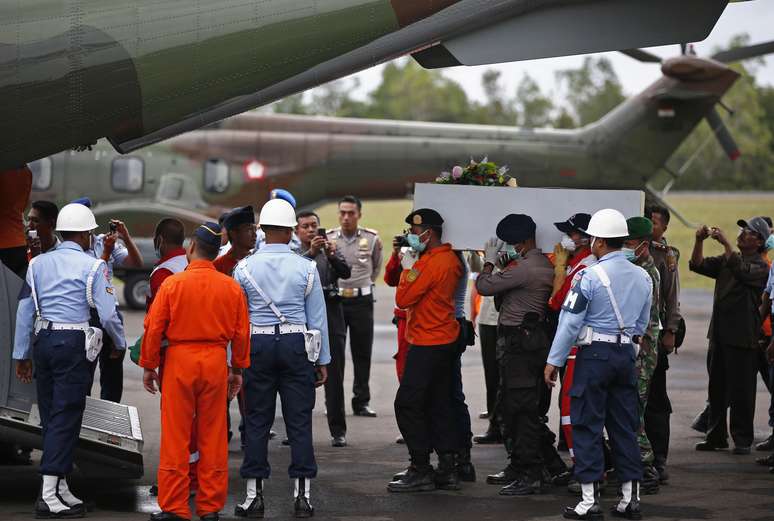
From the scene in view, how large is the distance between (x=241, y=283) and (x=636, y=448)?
9.01ft

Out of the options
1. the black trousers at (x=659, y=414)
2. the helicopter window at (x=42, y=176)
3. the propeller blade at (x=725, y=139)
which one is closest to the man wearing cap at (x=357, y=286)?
the black trousers at (x=659, y=414)

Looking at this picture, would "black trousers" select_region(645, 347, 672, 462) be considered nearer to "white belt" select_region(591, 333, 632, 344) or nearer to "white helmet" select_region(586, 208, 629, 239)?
"white belt" select_region(591, 333, 632, 344)

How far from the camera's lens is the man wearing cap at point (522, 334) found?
7293mm

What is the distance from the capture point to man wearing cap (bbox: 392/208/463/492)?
7.41 metres

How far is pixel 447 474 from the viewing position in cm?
760

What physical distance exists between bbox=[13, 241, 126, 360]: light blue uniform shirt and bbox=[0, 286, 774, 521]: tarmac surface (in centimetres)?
119

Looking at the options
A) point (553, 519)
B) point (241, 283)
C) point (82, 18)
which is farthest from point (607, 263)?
point (82, 18)

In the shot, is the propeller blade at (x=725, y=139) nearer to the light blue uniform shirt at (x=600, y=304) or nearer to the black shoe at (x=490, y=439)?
the black shoe at (x=490, y=439)

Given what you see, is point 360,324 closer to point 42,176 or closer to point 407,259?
point 407,259

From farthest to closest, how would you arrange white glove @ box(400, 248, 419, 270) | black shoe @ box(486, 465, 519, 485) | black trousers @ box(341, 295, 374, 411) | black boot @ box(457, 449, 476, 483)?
black trousers @ box(341, 295, 374, 411), white glove @ box(400, 248, 419, 270), black boot @ box(457, 449, 476, 483), black shoe @ box(486, 465, 519, 485)

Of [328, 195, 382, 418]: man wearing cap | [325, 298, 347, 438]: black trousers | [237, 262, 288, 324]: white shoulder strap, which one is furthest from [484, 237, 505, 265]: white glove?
[328, 195, 382, 418]: man wearing cap

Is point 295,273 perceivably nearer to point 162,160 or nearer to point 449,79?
point 162,160

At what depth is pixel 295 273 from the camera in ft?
22.0

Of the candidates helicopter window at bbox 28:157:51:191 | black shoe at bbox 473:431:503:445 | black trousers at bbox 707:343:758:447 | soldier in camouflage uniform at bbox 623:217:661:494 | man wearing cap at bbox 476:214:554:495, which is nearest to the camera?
man wearing cap at bbox 476:214:554:495
